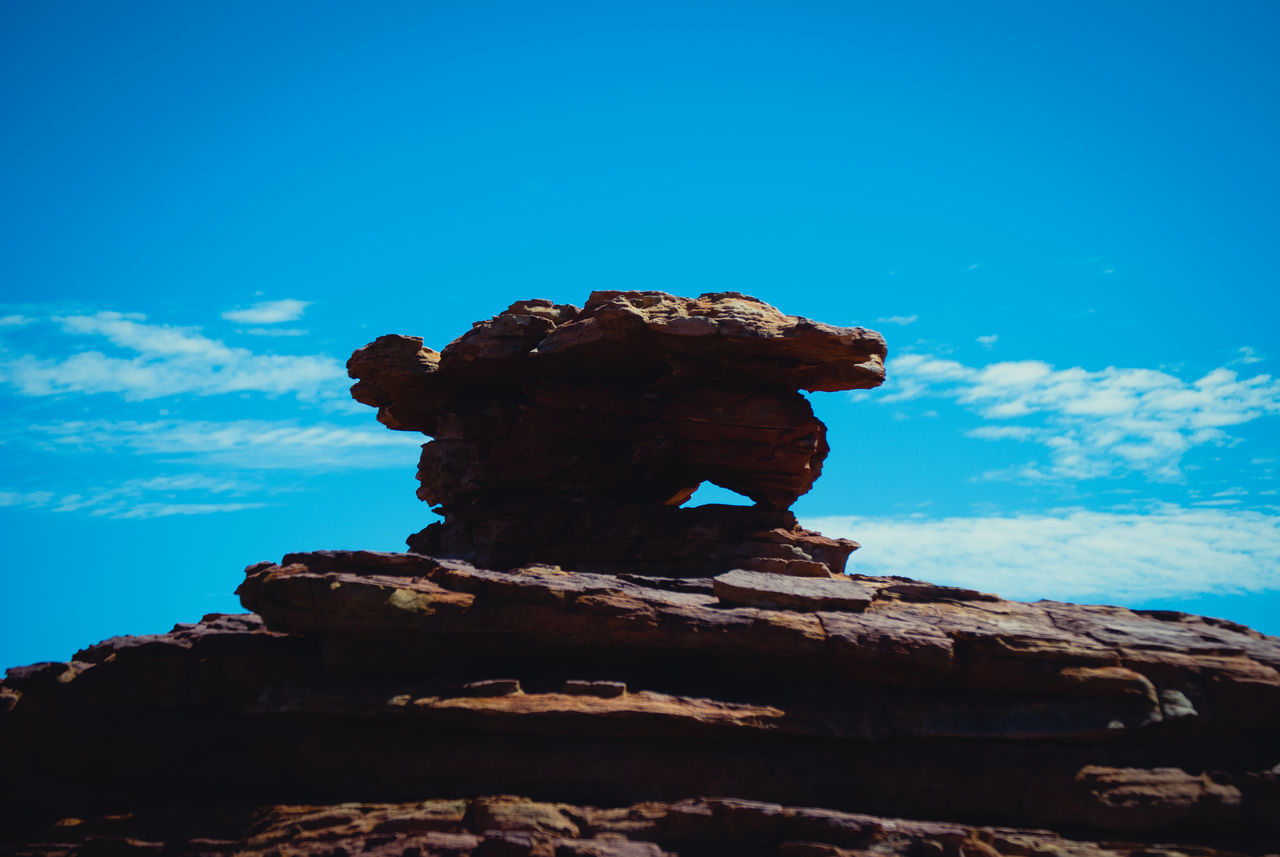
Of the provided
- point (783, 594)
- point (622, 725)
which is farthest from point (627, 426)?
point (622, 725)

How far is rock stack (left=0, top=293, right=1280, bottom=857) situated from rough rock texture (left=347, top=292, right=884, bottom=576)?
225 inches

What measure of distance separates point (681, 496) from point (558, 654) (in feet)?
44.8

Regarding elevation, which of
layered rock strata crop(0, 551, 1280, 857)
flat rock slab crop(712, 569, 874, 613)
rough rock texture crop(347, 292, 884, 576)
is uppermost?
rough rock texture crop(347, 292, 884, 576)

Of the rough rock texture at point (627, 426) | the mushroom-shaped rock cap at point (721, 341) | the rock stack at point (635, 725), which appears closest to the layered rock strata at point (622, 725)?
the rock stack at point (635, 725)

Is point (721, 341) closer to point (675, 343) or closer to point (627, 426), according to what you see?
point (675, 343)

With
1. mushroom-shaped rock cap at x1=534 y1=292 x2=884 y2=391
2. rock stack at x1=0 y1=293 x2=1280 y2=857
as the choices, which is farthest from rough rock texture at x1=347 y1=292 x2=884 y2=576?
rock stack at x1=0 y1=293 x2=1280 y2=857

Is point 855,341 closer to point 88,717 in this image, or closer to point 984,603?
point 984,603

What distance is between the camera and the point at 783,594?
2650 cm

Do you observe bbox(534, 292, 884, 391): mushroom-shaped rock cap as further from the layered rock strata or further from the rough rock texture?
the layered rock strata

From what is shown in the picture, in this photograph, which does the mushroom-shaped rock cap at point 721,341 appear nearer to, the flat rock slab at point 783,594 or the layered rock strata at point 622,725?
the flat rock slab at point 783,594

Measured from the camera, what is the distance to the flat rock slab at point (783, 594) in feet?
86.6

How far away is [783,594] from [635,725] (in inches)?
237

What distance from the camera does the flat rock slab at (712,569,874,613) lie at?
2639 cm

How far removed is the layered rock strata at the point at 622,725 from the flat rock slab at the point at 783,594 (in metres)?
0.11
